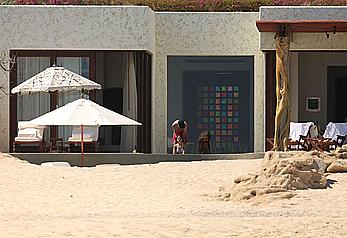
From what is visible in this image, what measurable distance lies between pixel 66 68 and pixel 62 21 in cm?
124

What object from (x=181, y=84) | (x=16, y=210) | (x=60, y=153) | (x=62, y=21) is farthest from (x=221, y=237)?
(x=181, y=84)

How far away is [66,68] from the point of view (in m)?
23.2

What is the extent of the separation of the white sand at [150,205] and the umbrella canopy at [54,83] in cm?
195

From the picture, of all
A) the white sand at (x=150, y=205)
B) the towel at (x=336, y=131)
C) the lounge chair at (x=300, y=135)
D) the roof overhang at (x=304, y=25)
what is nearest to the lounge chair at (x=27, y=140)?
the white sand at (x=150, y=205)

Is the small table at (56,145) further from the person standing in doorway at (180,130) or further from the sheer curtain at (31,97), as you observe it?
the person standing in doorway at (180,130)

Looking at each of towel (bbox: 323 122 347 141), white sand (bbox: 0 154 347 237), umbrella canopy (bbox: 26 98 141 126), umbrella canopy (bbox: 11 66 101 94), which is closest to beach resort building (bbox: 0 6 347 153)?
umbrella canopy (bbox: 11 66 101 94)

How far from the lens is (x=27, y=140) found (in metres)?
22.1

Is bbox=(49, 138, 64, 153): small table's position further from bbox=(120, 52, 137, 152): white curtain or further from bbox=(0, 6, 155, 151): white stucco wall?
bbox=(120, 52, 137, 152): white curtain

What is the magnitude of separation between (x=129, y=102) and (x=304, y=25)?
491 cm

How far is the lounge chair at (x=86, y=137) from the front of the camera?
73.6 ft

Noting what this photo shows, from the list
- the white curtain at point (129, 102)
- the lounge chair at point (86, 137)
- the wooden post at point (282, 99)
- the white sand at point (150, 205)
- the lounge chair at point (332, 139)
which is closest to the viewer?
the white sand at point (150, 205)

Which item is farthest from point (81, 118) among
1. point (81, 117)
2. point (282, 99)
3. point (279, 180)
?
point (279, 180)

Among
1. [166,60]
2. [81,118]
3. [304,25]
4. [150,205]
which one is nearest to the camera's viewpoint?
[150,205]

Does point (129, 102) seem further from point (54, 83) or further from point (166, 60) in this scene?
point (54, 83)
